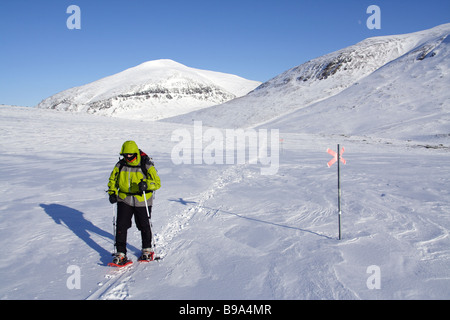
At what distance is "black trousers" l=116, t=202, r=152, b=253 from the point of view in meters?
4.46

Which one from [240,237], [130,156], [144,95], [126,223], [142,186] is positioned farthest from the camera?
[144,95]

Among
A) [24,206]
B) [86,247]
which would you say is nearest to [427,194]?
[86,247]

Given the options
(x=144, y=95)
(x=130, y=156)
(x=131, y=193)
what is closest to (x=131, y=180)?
(x=131, y=193)

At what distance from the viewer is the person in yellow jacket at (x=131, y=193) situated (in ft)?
14.5

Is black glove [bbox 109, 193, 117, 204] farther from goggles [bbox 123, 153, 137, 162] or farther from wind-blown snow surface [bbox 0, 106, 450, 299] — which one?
wind-blown snow surface [bbox 0, 106, 450, 299]

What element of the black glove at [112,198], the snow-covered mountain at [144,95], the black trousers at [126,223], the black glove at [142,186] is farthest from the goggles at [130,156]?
the snow-covered mountain at [144,95]

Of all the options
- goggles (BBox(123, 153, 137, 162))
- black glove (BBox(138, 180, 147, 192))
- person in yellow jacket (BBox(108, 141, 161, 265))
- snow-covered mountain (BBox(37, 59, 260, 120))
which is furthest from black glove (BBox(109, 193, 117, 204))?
snow-covered mountain (BBox(37, 59, 260, 120))

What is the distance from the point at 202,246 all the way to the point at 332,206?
3905 millimetres

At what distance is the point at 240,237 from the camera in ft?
18.1

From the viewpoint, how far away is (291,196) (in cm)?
836

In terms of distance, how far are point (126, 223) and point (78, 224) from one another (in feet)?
7.67

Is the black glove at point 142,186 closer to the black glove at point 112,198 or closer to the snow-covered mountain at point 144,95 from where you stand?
the black glove at point 112,198

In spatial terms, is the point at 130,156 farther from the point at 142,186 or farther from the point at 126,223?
the point at 126,223
